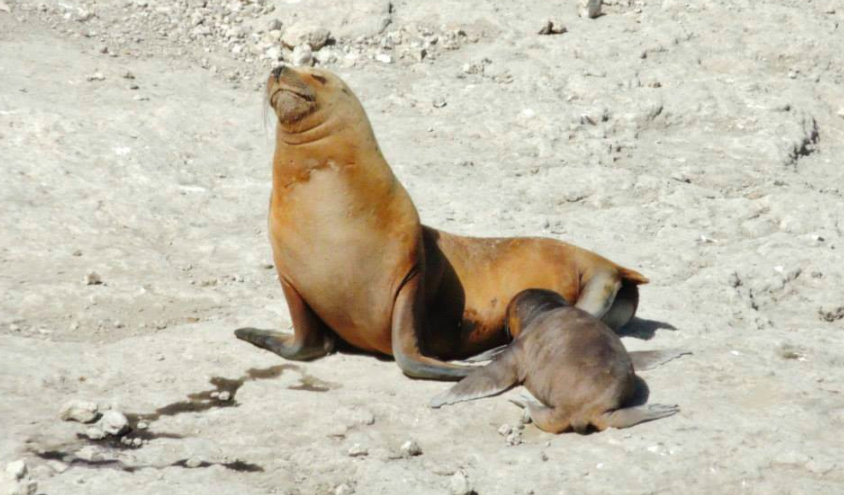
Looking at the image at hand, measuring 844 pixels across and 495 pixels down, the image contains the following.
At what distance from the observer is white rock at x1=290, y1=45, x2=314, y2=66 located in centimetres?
1055

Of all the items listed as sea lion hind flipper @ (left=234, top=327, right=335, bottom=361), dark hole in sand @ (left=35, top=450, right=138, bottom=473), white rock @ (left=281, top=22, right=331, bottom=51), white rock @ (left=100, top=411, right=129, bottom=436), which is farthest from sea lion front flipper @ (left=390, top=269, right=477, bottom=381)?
white rock @ (left=281, top=22, right=331, bottom=51)

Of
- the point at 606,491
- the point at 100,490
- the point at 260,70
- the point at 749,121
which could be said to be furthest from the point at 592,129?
the point at 100,490

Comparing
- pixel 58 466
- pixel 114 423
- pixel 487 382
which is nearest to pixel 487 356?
pixel 487 382

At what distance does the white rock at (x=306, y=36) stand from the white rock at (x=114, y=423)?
615 cm

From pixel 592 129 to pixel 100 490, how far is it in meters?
5.89

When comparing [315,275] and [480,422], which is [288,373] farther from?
[480,422]

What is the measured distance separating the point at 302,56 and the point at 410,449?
6157mm

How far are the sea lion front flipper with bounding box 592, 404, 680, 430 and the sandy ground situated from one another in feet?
0.24

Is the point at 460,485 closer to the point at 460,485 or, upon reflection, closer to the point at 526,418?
the point at 460,485

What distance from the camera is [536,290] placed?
612 centimetres

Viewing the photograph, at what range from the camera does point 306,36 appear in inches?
421

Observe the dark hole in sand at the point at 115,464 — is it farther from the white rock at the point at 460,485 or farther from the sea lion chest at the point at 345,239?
the sea lion chest at the point at 345,239

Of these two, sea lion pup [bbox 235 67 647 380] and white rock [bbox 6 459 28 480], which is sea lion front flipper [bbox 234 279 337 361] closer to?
sea lion pup [bbox 235 67 647 380]

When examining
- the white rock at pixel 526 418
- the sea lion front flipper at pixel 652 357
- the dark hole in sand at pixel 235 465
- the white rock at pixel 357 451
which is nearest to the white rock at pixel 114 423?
the dark hole in sand at pixel 235 465
